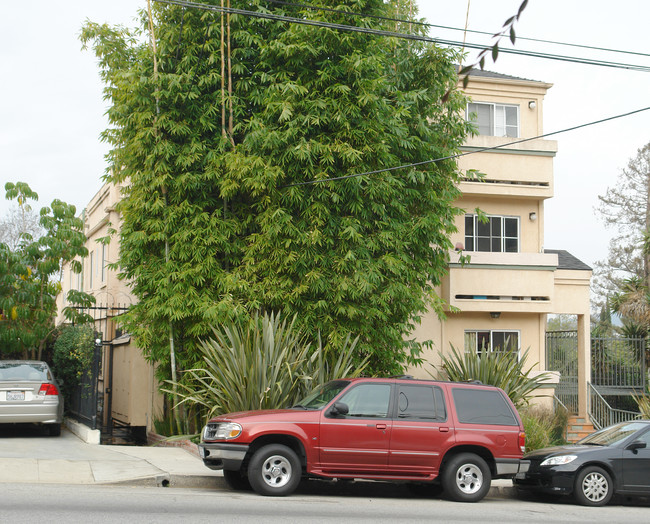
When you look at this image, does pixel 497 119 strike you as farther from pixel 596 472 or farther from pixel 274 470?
pixel 274 470

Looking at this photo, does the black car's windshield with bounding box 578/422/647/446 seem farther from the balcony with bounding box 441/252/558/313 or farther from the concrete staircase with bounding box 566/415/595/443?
the concrete staircase with bounding box 566/415/595/443

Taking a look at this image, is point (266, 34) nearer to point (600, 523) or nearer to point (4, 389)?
point (4, 389)

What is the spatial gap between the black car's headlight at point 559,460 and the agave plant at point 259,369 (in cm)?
416

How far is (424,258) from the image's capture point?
18625mm

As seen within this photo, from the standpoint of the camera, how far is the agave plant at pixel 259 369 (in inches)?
588

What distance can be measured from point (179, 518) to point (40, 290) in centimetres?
1174

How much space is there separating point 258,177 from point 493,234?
29.7 ft

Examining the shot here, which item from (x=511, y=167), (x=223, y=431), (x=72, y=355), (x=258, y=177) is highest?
(x=511, y=167)

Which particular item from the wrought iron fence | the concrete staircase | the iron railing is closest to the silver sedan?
the concrete staircase

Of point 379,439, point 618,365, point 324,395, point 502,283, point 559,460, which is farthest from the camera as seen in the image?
point 618,365

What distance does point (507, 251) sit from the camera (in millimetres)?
22781

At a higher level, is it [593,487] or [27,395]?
[27,395]

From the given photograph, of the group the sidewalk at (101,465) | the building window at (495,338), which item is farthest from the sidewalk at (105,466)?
the building window at (495,338)

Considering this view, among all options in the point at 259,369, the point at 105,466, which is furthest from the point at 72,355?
the point at 105,466
